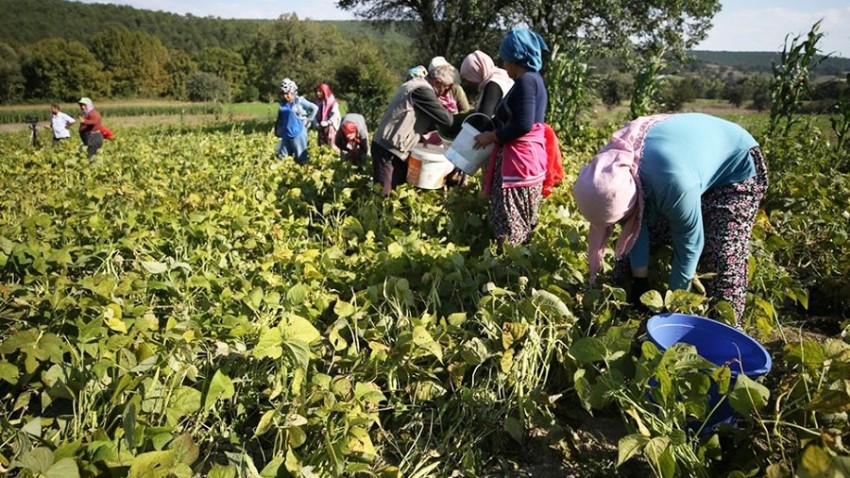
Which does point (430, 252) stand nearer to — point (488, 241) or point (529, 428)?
point (488, 241)

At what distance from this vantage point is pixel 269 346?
1.54m

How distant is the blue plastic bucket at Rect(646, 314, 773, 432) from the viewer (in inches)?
62.0

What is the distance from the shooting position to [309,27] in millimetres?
36875

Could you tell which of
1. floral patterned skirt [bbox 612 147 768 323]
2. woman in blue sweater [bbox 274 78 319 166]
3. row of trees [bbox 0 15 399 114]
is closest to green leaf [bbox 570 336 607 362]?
floral patterned skirt [bbox 612 147 768 323]

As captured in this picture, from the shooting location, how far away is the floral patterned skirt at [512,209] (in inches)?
105

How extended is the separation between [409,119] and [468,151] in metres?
0.84

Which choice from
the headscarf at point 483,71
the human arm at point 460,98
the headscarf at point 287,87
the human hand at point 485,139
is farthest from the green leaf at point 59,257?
the headscarf at point 287,87

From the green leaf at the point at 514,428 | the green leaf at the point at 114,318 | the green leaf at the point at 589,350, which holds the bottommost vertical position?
the green leaf at the point at 514,428

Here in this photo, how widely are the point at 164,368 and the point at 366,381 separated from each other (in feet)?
2.12

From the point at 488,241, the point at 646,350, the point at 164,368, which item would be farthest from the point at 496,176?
the point at 164,368

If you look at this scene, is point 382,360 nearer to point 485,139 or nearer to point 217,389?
point 217,389

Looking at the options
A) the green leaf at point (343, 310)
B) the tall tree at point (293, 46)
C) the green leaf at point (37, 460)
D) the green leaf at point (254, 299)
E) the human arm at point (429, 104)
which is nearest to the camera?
the green leaf at point (37, 460)

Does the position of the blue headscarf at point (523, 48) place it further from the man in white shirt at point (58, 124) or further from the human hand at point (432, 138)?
the man in white shirt at point (58, 124)

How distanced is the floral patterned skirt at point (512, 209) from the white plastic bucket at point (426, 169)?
0.75m
